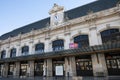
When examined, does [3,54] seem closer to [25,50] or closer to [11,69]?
[11,69]

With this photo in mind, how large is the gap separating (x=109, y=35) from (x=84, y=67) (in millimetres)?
5855

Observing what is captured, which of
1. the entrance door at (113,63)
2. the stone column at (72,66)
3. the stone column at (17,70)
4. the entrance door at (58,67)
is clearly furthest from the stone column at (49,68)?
the entrance door at (113,63)

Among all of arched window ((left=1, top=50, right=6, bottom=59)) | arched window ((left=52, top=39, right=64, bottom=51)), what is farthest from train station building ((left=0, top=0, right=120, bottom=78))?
arched window ((left=1, top=50, right=6, bottom=59))

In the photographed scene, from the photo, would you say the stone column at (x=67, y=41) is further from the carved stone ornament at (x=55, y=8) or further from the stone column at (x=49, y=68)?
the carved stone ornament at (x=55, y=8)

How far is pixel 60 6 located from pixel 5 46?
18.2 m

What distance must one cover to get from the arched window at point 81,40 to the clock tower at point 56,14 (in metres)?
4.77

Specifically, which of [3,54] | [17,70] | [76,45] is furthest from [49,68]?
[3,54]

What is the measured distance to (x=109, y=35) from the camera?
1653 centimetres

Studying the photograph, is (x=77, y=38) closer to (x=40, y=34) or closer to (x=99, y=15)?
(x=99, y=15)

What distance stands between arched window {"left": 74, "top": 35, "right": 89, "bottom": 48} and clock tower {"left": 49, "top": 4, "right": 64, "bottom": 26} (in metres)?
4.77

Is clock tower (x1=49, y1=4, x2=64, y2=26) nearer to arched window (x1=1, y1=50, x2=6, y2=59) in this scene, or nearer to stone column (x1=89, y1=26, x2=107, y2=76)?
stone column (x1=89, y1=26, x2=107, y2=76)

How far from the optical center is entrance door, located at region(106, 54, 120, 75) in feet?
49.2

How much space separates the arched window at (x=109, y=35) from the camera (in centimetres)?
1605

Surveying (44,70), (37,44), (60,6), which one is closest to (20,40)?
(37,44)
